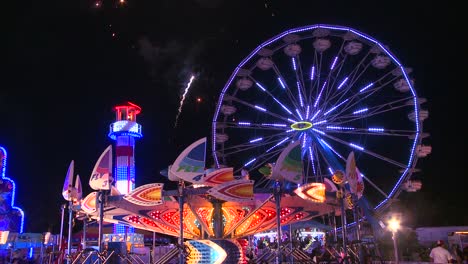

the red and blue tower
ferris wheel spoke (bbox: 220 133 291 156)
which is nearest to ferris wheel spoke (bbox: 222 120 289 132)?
ferris wheel spoke (bbox: 220 133 291 156)

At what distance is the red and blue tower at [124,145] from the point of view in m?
40.2

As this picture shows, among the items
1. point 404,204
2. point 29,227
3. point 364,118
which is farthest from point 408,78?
point 29,227

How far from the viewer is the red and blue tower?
4025 cm

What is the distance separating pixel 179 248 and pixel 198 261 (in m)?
3.01

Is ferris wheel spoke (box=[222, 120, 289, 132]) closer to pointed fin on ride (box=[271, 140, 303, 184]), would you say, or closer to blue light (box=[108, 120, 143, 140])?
pointed fin on ride (box=[271, 140, 303, 184])

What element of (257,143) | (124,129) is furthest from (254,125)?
(124,129)

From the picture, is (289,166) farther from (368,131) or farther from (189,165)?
(368,131)

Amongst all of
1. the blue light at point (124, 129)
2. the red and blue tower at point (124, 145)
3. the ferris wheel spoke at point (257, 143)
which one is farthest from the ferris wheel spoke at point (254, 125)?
the blue light at point (124, 129)

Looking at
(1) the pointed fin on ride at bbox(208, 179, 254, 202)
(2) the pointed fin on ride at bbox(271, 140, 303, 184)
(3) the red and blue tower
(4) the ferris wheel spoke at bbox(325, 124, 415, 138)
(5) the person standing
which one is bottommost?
(5) the person standing

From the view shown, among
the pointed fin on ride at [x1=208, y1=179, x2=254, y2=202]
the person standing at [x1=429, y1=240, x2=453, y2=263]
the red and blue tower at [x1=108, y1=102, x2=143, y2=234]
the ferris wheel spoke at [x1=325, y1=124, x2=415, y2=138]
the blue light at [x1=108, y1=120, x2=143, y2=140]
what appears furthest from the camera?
the blue light at [x1=108, y1=120, x2=143, y2=140]

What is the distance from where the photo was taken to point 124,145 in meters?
42.4

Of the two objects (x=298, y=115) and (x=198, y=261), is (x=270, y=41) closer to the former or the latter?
(x=298, y=115)

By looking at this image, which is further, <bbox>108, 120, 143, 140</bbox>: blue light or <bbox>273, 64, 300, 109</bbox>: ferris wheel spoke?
<bbox>108, 120, 143, 140</bbox>: blue light

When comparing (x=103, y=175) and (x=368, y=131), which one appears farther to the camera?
(x=368, y=131)
